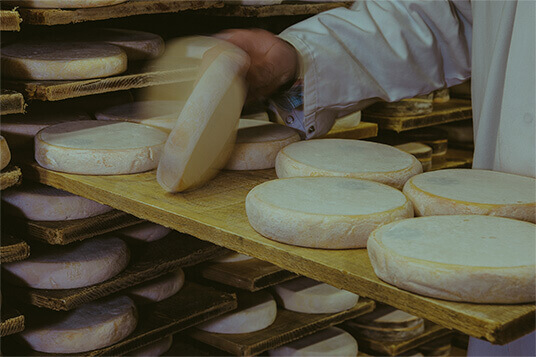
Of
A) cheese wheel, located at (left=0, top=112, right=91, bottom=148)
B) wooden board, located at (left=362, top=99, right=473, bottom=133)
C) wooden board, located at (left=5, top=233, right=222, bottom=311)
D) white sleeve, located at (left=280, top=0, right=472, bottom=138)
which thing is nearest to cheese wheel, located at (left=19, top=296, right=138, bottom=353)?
wooden board, located at (left=5, top=233, right=222, bottom=311)

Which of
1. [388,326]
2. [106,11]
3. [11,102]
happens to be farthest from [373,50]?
[388,326]

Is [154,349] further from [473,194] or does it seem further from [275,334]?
[473,194]

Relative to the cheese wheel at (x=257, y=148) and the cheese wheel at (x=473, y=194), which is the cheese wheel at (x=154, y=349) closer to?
the cheese wheel at (x=257, y=148)

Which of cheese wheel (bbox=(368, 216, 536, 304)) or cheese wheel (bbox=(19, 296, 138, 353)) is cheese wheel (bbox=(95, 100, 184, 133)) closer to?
cheese wheel (bbox=(19, 296, 138, 353))

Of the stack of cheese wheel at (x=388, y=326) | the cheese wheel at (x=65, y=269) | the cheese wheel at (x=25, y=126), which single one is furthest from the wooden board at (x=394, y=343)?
the cheese wheel at (x=25, y=126)

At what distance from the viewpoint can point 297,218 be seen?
1.10 metres

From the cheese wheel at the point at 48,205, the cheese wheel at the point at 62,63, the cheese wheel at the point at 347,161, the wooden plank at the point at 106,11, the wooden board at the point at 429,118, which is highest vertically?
Answer: the wooden plank at the point at 106,11

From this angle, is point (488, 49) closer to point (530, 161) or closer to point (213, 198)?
point (530, 161)

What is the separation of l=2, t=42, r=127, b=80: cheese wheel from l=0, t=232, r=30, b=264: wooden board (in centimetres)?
41

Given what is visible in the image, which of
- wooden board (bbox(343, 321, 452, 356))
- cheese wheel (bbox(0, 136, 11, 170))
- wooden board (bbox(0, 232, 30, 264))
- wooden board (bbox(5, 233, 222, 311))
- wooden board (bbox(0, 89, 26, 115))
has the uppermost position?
wooden board (bbox(0, 89, 26, 115))

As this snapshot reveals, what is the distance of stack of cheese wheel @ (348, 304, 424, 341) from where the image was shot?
2.70 m

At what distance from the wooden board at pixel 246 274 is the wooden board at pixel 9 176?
2.78 feet

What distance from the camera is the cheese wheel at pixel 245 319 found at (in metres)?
2.23

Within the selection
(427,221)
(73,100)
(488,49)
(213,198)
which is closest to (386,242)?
(427,221)
